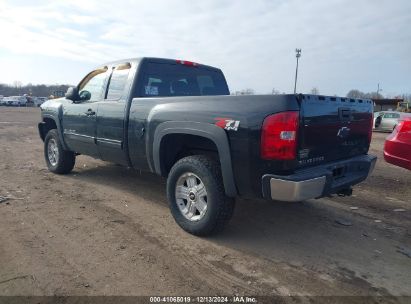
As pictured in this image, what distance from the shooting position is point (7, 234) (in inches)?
145

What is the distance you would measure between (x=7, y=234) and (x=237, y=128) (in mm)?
2639

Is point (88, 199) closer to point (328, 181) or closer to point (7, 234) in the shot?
→ point (7, 234)

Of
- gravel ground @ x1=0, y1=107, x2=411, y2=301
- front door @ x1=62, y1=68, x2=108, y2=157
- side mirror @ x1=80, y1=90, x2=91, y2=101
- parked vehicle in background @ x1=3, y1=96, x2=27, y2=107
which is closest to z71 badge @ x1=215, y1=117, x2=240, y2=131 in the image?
gravel ground @ x1=0, y1=107, x2=411, y2=301

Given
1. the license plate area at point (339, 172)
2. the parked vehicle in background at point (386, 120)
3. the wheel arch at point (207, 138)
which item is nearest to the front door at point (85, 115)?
the wheel arch at point (207, 138)

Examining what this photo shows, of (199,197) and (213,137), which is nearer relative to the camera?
(213,137)

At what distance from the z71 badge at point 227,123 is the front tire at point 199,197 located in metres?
0.48

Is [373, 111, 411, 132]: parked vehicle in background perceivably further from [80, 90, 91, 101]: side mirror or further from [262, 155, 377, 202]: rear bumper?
[80, 90, 91, 101]: side mirror

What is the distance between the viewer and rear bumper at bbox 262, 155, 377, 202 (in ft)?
9.85

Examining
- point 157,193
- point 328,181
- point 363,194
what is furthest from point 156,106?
point 363,194

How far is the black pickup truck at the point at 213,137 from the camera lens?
3.06 metres

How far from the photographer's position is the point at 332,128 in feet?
11.4

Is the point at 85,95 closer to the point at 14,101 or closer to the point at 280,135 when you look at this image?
the point at 280,135

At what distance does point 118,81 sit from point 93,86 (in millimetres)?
781

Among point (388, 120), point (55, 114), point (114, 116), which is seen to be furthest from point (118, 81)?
point (388, 120)
